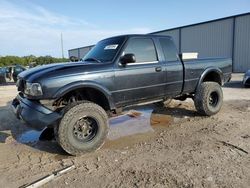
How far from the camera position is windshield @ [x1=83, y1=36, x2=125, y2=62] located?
5.72 m

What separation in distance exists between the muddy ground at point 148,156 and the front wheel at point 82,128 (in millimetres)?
177

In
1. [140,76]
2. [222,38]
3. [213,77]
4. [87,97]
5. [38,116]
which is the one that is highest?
[222,38]

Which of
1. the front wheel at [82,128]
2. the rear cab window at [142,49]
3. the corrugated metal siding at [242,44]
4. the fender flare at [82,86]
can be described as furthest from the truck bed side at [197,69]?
the corrugated metal siding at [242,44]

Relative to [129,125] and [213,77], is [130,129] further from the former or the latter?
[213,77]

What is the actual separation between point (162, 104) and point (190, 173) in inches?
191

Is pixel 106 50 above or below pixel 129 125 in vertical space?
above

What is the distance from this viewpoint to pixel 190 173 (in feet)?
12.8

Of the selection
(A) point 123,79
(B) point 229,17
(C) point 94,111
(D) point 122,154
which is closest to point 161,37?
(A) point 123,79

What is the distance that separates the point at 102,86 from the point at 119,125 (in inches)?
70.9

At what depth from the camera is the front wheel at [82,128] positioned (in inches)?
185

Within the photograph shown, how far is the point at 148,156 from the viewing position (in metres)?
4.63

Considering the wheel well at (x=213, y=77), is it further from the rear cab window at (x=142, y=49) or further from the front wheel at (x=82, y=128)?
the front wheel at (x=82, y=128)

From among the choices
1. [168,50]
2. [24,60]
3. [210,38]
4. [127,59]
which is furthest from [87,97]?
[24,60]

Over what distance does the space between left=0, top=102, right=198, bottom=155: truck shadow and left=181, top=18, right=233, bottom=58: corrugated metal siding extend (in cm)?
1842
